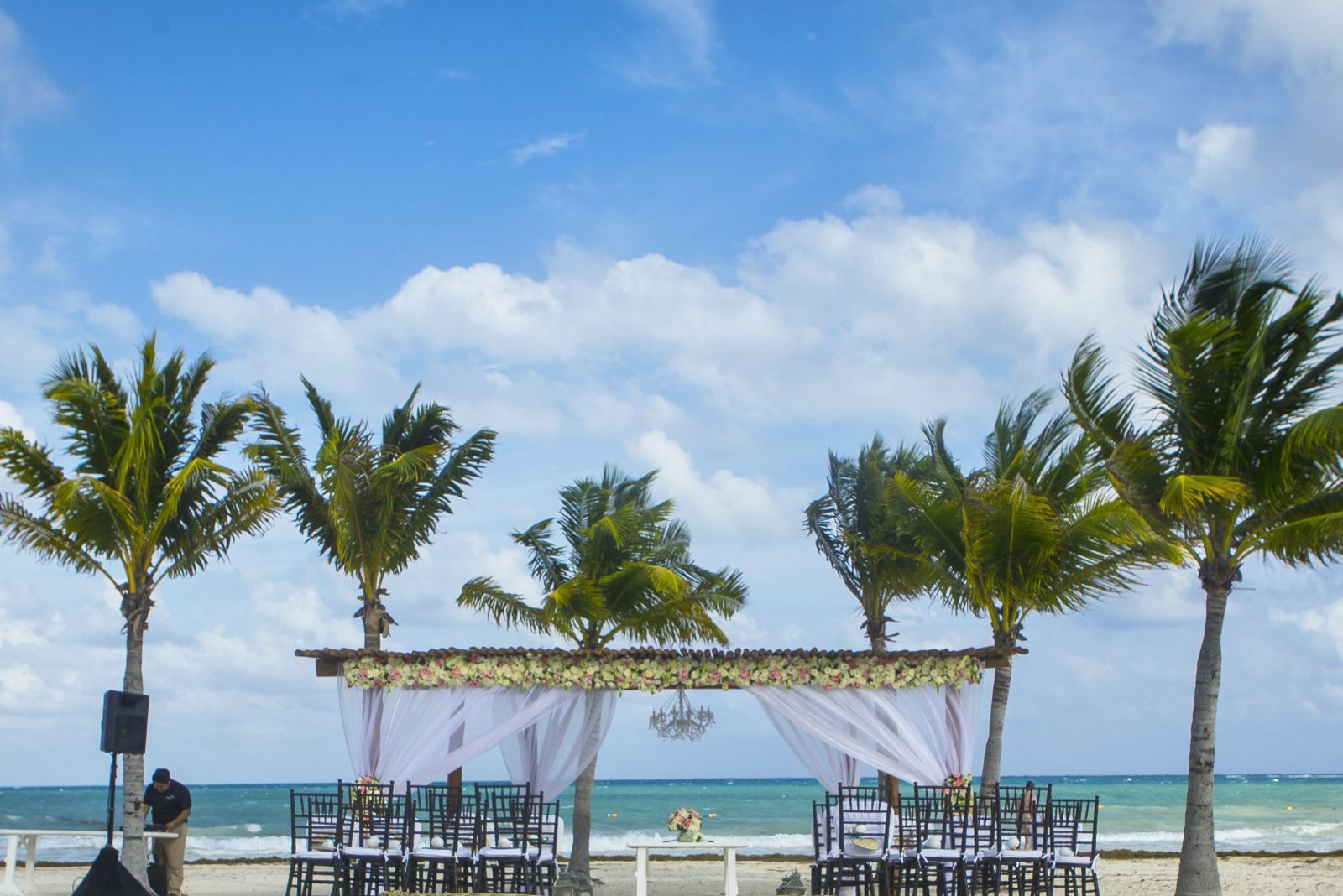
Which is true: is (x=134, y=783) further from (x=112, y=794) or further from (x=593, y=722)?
(x=593, y=722)

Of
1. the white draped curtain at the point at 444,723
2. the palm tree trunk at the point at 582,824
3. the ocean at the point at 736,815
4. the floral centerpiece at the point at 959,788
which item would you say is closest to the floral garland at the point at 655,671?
the white draped curtain at the point at 444,723

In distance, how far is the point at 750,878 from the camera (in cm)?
1903

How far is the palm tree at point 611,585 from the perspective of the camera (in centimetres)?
1644

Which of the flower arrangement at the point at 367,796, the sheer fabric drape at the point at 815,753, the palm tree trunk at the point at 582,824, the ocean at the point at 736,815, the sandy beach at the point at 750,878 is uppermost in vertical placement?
the sheer fabric drape at the point at 815,753

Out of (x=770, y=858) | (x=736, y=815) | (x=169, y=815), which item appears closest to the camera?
(x=169, y=815)

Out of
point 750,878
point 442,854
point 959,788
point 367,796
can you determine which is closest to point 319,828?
point 367,796

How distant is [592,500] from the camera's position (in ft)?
59.4

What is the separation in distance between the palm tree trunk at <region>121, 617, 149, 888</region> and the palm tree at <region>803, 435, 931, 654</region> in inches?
376

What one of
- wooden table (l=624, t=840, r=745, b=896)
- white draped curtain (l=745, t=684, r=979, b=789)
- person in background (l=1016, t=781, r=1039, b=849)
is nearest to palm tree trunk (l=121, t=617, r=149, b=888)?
wooden table (l=624, t=840, r=745, b=896)

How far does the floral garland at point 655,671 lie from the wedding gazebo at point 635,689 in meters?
0.01

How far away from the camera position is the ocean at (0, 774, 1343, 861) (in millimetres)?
31453

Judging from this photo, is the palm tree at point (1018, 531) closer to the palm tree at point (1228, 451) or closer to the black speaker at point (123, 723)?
the palm tree at point (1228, 451)

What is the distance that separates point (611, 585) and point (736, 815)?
1175 inches

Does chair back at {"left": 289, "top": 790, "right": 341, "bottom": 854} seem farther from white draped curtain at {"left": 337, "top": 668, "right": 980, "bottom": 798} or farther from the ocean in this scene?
the ocean
